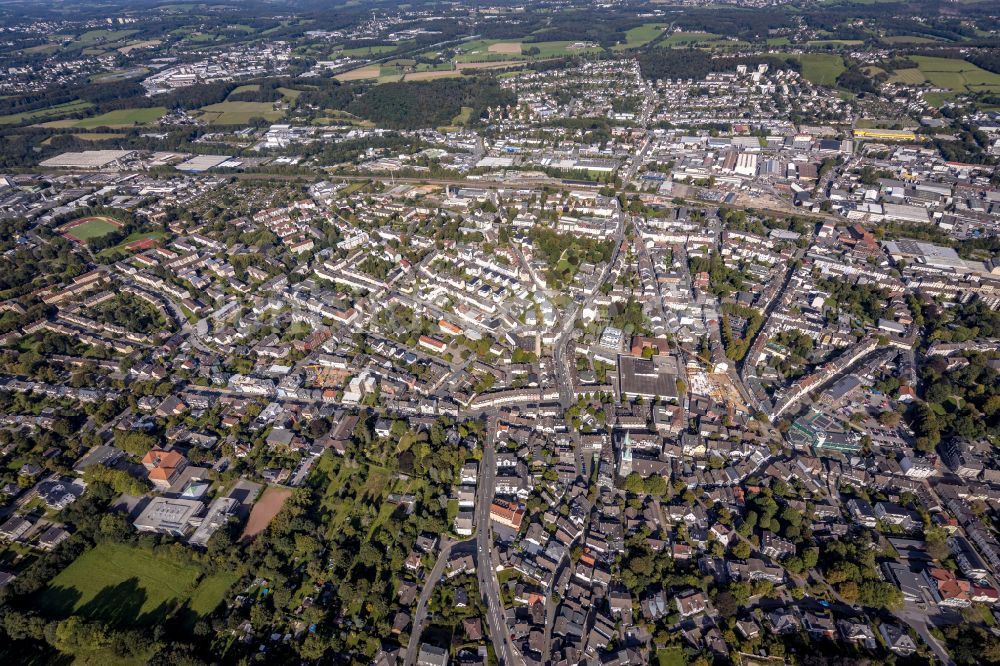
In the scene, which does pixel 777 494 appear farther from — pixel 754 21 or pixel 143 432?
pixel 754 21

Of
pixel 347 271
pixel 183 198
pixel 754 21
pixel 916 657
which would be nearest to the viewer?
pixel 916 657

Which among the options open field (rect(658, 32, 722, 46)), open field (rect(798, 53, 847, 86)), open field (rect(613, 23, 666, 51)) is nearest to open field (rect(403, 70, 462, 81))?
open field (rect(613, 23, 666, 51))

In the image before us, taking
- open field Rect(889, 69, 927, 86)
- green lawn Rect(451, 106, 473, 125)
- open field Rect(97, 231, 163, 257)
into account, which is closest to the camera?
open field Rect(97, 231, 163, 257)

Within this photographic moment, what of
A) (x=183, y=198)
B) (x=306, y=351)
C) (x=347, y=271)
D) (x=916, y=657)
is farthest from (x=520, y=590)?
(x=183, y=198)

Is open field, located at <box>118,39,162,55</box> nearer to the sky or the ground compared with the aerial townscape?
nearer to the sky

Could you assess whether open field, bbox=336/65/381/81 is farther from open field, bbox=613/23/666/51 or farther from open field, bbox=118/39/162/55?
Result: open field, bbox=118/39/162/55

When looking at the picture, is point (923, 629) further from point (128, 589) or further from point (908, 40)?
point (908, 40)

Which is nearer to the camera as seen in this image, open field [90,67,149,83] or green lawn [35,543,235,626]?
green lawn [35,543,235,626]
